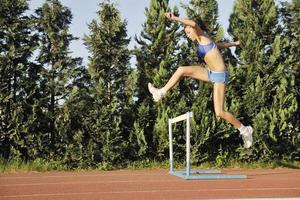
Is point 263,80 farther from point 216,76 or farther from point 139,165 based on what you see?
point 216,76

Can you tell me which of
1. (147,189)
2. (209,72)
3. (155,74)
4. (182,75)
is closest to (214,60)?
(209,72)

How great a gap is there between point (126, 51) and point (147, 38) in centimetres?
74

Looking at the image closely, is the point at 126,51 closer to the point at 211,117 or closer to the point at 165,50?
the point at 165,50

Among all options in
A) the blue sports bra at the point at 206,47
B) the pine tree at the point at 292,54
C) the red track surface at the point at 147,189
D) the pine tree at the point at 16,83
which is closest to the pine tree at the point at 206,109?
the pine tree at the point at 292,54

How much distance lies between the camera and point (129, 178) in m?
10.7

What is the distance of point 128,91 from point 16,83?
10.1ft

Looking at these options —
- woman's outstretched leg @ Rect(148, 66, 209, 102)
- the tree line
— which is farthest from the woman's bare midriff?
the tree line

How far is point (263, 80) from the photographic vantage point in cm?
1445

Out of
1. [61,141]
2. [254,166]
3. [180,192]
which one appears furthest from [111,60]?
[180,192]

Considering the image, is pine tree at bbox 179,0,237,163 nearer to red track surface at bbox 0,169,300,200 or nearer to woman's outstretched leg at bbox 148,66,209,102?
red track surface at bbox 0,169,300,200

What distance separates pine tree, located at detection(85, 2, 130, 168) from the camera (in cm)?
1338

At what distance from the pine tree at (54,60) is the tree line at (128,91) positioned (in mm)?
28

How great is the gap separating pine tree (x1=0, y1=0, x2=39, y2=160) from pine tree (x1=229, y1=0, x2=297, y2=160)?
5.88 m

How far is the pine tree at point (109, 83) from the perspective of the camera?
A: 13383mm
